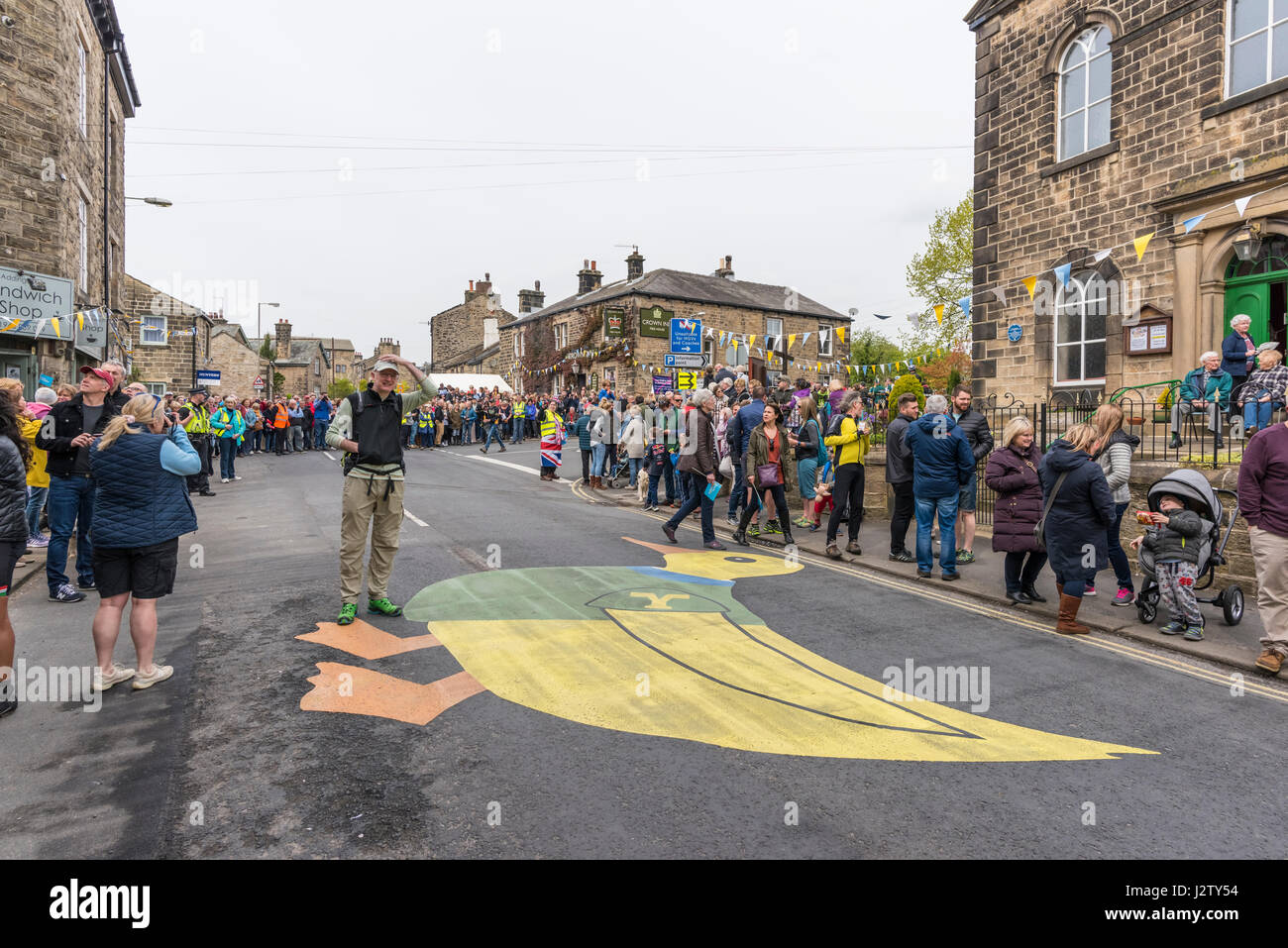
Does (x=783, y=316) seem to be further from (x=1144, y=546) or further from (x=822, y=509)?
(x=1144, y=546)

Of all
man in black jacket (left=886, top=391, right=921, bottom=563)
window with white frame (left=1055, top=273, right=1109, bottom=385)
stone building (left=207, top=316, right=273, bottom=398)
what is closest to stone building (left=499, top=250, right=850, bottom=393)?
stone building (left=207, top=316, right=273, bottom=398)

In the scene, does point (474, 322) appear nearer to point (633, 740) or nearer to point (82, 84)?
point (82, 84)

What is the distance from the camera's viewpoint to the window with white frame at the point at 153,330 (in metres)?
36.7

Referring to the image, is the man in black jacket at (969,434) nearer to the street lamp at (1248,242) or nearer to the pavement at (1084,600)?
the pavement at (1084,600)

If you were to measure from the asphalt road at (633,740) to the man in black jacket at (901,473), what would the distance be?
2.08 m

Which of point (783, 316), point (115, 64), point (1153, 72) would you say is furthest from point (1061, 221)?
point (783, 316)

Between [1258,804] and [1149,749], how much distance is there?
0.63 m

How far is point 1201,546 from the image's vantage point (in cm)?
690

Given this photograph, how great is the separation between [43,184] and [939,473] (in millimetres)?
16962

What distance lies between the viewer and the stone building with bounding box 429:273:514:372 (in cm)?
6406

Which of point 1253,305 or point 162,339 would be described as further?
point 162,339

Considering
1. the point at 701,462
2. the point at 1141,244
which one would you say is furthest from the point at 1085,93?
the point at 701,462

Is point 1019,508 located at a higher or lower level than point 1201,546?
higher

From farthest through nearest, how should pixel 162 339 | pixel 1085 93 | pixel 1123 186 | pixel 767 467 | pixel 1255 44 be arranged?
pixel 162 339
pixel 1085 93
pixel 1123 186
pixel 1255 44
pixel 767 467
